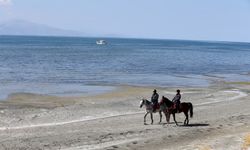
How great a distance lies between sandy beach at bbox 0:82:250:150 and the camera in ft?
69.2

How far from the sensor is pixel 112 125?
2702cm

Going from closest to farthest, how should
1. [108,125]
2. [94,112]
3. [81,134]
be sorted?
[81,134], [108,125], [94,112]

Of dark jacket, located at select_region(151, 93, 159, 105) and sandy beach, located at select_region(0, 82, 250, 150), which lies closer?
sandy beach, located at select_region(0, 82, 250, 150)

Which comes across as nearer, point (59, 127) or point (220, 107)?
point (59, 127)

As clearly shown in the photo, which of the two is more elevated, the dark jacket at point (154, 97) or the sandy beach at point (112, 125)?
the dark jacket at point (154, 97)

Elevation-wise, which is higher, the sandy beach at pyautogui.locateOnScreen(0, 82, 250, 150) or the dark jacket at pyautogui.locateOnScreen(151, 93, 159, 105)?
the dark jacket at pyautogui.locateOnScreen(151, 93, 159, 105)

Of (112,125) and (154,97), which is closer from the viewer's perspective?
(112,125)

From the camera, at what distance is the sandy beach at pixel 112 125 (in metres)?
21.1

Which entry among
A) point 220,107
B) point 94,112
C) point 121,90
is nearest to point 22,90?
point 121,90

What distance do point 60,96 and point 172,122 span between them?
14.7m

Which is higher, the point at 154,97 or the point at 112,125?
the point at 154,97

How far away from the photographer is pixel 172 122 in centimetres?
2873

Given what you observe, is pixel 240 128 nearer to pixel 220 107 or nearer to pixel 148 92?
pixel 220 107

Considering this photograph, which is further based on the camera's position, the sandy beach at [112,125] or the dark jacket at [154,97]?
the dark jacket at [154,97]
